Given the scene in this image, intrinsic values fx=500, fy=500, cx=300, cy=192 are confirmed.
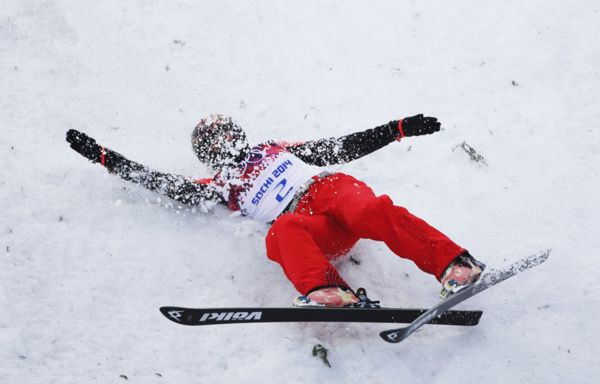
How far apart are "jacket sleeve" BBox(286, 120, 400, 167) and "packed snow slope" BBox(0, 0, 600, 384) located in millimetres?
528

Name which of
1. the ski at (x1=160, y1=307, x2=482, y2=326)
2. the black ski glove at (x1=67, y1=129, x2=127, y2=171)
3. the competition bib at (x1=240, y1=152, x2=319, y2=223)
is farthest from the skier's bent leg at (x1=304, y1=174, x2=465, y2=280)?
the black ski glove at (x1=67, y1=129, x2=127, y2=171)

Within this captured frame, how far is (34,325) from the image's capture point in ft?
10.9

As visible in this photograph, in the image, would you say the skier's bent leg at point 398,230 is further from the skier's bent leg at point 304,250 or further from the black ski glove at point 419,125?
the black ski glove at point 419,125

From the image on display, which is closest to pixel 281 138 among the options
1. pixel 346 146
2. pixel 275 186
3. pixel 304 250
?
pixel 346 146

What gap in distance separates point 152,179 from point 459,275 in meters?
2.61

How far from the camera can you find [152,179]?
4.30 metres

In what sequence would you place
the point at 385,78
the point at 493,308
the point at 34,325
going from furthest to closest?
1. the point at 385,78
2. the point at 493,308
3. the point at 34,325

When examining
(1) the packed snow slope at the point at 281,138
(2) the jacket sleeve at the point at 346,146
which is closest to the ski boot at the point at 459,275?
(1) the packed snow slope at the point at 281,138

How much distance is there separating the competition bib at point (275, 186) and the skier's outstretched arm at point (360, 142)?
37cm

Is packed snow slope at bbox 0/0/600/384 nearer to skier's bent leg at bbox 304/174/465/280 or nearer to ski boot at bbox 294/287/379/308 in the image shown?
ski boot at bbox 294/287/379/308

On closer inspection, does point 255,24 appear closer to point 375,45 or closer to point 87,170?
point 375,45

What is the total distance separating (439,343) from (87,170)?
3.40 meters

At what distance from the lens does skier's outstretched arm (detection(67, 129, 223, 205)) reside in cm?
429

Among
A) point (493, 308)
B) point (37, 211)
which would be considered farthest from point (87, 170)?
point (493, 308)
